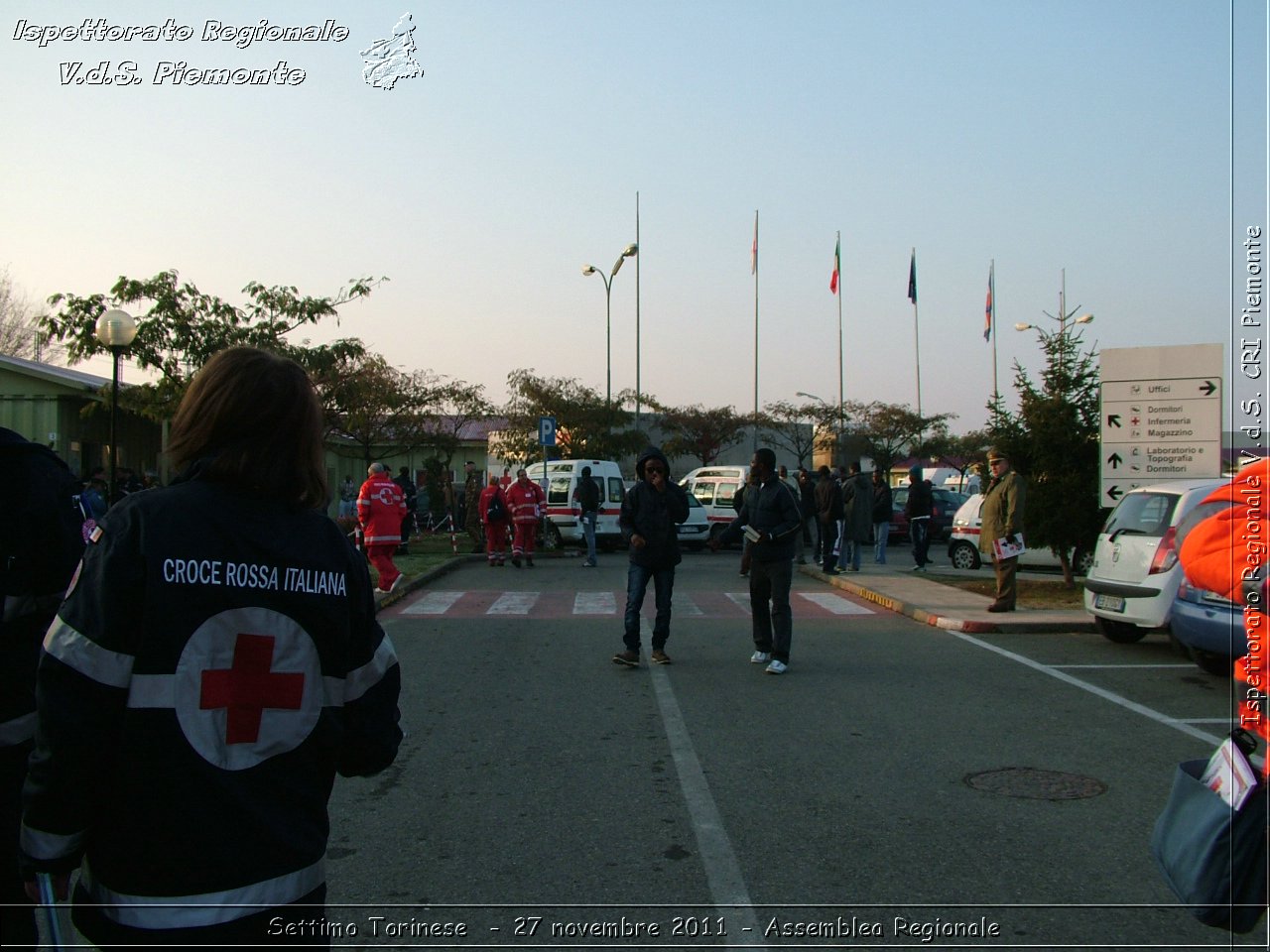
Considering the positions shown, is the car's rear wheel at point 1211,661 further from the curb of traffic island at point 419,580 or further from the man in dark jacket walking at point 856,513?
the man in dark jacket walking at point 856,513

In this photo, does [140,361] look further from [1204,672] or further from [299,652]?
[299,652]

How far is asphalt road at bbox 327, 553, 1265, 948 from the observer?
4.28 m

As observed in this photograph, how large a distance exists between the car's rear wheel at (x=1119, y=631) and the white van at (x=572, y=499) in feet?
51.8

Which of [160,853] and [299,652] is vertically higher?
[299,652]

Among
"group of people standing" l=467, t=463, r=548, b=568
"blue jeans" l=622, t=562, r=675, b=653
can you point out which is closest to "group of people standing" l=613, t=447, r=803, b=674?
"blue jeans" l=622, t=562, r=675, b=653

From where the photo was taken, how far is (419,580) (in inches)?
707

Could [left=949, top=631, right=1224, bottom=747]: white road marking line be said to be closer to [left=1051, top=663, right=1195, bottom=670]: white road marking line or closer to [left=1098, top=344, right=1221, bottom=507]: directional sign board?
[left=1051, top=663, right=1195, bottom=670]: white road marking line

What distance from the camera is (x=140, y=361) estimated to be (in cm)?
2314

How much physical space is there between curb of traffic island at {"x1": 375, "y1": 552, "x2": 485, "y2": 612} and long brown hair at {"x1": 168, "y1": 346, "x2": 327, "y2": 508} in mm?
9458

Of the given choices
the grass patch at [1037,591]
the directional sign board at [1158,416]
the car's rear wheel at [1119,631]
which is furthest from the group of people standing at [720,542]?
the grass patch at [1037,591]

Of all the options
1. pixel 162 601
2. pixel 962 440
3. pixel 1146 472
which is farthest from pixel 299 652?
pixel 962 440

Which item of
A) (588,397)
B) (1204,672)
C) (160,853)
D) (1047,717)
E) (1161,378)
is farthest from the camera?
(588,397)

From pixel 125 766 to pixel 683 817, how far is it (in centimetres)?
379

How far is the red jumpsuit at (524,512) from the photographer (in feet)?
73.2
